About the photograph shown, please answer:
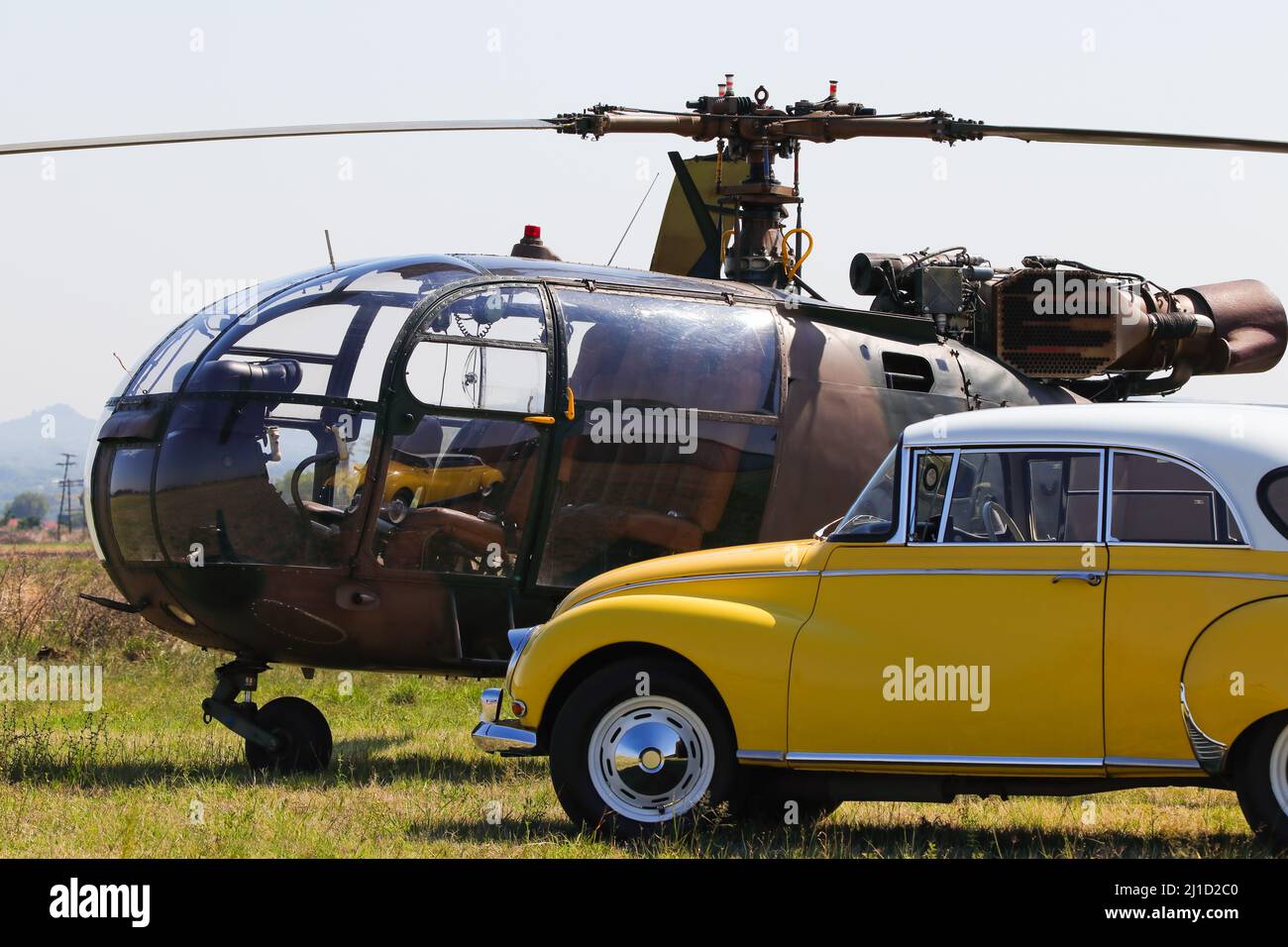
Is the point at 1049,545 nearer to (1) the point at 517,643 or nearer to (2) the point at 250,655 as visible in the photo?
(1) the point at 517,643

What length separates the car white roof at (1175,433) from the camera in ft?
23.3


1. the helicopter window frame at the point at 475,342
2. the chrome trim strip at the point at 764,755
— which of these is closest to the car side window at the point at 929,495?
the chrome trim strip at the point at 764,755

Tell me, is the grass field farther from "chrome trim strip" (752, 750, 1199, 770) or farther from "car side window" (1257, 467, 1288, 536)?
"car side window" (1257, 467, 1288, 536)

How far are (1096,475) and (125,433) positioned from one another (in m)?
5.71

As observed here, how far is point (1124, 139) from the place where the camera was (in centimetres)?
1145

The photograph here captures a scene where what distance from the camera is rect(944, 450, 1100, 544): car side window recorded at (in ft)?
24.5

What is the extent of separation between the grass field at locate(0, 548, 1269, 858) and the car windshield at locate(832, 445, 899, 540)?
1.44 m

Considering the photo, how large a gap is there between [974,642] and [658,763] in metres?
1.53

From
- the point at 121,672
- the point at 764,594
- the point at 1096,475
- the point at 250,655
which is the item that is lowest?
the point at 121,672

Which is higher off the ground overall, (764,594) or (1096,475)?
(1096,475)

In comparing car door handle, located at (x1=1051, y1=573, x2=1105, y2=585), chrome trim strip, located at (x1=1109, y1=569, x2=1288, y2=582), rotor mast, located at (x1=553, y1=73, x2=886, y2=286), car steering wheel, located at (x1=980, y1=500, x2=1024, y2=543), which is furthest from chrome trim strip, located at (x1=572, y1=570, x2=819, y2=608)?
rotor mast, located at (x1=553, y1=73, x2=886, y2=286)

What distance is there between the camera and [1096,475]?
24.2ft

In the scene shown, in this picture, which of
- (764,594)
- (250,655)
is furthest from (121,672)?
(764,594)

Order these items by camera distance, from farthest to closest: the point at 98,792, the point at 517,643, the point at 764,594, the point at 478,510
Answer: the point at 478,510 → the point at 98,792 → the point at 517,643 → the point at 764,594
